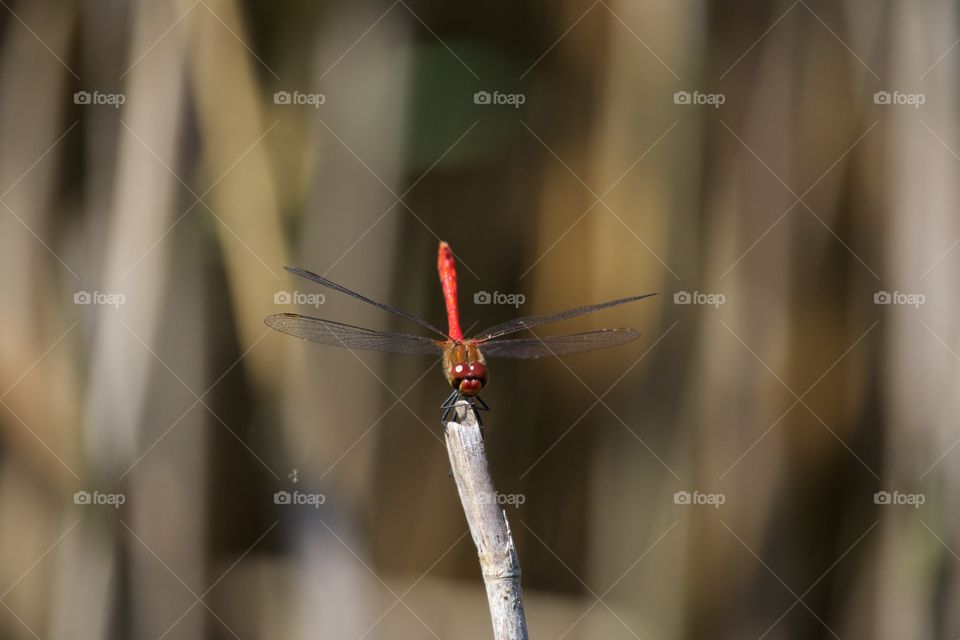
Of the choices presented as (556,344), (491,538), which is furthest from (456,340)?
(491,538)

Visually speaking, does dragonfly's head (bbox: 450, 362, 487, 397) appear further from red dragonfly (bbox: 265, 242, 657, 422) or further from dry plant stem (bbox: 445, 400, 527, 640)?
dry plant stem (bbox: 445, 400, 527, 640)

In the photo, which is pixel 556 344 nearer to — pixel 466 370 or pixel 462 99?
pixel 466 370

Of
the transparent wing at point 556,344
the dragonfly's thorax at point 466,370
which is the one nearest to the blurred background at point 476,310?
the transparent wing at point 556,344

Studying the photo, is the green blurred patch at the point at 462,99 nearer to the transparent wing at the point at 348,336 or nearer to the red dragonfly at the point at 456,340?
the red dragonfly at the point at 456,340

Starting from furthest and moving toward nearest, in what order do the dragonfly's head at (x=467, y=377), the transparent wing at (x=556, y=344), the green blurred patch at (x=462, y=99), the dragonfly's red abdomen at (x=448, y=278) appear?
the green blurred patch at (x=462, y=99)
the dragonfly's red abdomen at (x=448, y=278)
the transparent wing at (x=556, y=344)
the dragonfly's head at (x=467, y=377)

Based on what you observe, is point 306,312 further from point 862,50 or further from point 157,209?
point 862,50

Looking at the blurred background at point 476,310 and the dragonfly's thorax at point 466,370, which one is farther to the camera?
the blurred background at point 476,310
